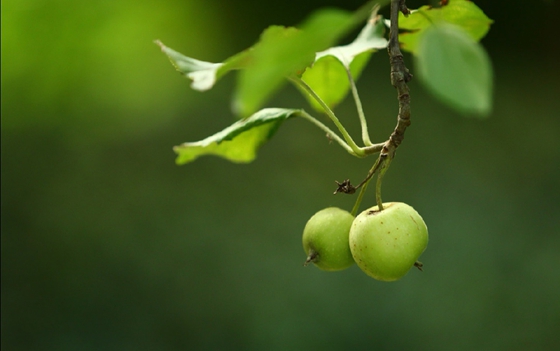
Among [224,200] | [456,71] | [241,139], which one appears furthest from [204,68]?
[224,200]

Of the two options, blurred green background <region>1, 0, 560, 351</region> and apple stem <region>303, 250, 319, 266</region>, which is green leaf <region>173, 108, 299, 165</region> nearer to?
apple stem <region>303, 250, 319, 266</region>

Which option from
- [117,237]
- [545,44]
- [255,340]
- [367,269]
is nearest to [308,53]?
[367,269]

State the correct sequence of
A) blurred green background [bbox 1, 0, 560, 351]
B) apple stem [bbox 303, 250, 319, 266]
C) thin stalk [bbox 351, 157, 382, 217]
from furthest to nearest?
blurred green background [bbox 1, 0, 560, 351], apple stem [bbox 303, 250, 319, 266], thin stalk [bbox 351, 157, 382, 217]

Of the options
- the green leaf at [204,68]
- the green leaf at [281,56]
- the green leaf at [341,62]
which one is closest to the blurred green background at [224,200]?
the green leaf at [341,62]

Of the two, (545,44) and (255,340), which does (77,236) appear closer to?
(255,340)

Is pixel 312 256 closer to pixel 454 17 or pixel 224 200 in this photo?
pixel 454 17

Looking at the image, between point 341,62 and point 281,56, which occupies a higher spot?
point 281,56

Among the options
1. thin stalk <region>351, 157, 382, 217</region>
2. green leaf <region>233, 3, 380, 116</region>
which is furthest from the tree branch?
green leaf <region>233, 3, 380, 116</region>
